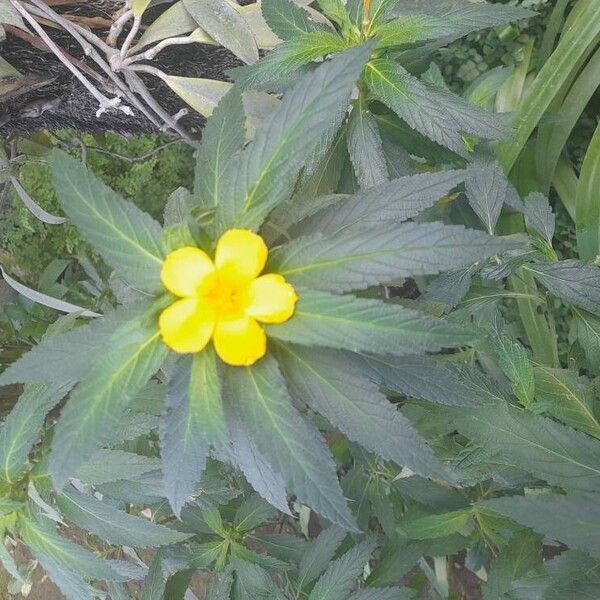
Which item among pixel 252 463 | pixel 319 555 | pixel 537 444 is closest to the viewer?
pixel 252 463

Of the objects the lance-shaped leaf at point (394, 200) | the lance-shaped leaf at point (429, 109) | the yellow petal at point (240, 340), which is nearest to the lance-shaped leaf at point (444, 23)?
→ the lance-shaped leaf at point (429, 109)

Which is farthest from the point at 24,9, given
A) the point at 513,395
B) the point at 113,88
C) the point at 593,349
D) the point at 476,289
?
the point at 593,349

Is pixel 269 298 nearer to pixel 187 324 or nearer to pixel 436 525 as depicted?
pixel 187 324

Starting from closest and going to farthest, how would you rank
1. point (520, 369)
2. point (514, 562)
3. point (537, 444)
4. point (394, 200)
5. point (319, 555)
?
point (394, 200), point (537, 444), point (520, 369), point (514, 562), point (319, 555)

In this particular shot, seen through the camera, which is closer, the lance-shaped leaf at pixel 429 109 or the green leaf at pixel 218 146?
the green leaf at pixel 218 146

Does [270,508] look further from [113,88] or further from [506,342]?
[113,88]

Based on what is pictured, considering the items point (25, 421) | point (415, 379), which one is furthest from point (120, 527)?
point (415, 379)

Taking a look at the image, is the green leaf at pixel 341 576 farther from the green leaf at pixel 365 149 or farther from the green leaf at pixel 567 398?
the green leaf at pixel 365 149
